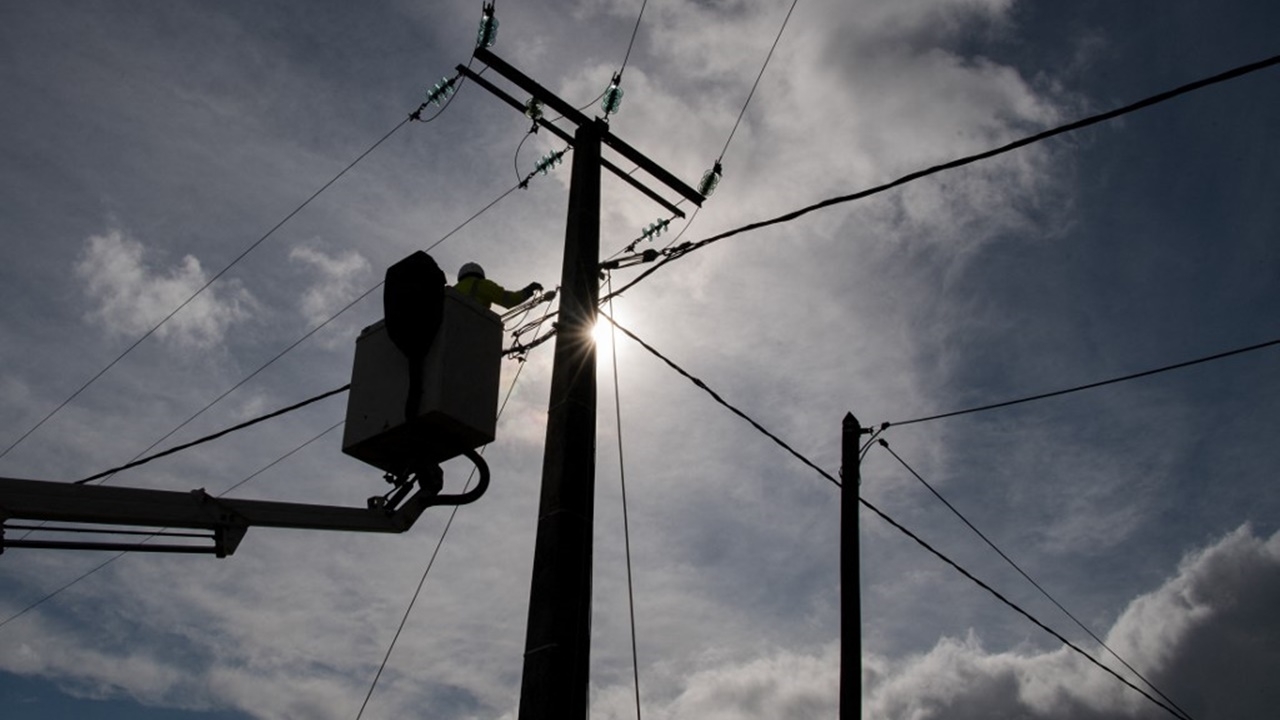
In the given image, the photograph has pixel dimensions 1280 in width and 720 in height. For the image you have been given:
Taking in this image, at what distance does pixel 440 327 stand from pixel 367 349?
1.76 ft

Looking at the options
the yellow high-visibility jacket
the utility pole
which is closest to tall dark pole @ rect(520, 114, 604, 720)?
the utility pole

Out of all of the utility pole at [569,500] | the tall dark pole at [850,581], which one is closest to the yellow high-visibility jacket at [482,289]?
the utility pole at [569,500]

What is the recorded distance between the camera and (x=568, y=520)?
5.32 m

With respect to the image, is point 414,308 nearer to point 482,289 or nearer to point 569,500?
point 569,500

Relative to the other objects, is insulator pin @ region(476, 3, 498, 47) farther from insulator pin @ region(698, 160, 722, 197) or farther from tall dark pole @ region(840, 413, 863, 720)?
tall dark pole @ region(840, 413, 863, 720)

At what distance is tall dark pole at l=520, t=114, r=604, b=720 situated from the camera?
16.1 ft

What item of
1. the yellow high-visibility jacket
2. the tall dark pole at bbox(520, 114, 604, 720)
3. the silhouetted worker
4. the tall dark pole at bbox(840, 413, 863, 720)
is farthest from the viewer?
the tall dark pole at bbox(840, 413, 863, 720)

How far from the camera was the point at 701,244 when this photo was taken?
790 cm

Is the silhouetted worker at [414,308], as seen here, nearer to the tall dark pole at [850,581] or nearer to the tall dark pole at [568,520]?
the tall dark pole at [568,520]

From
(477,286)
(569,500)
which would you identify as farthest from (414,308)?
(477,286)

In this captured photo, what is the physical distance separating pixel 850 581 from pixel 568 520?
6373 mm

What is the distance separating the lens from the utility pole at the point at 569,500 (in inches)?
194

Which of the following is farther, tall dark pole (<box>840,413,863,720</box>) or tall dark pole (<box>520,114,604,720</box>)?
tall dark pole (<box>840,413,863,720</box>)

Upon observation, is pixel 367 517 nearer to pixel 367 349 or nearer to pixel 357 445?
pixel 357 445
